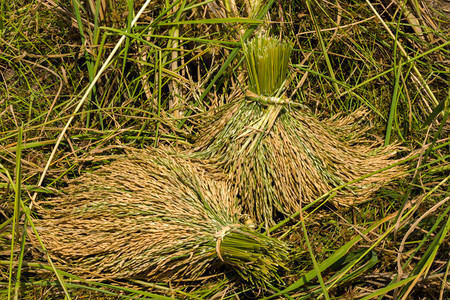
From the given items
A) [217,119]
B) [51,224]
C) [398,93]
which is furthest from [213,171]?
[398,93]

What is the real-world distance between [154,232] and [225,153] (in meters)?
0.35

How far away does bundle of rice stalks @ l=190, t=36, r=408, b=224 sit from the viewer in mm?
1431

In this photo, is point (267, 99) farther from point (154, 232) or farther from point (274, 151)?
point (154, 232)

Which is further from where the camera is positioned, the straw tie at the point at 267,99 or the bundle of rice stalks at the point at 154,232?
the straw tie at the point at 267,99

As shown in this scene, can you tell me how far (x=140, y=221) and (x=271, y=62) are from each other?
0.61m

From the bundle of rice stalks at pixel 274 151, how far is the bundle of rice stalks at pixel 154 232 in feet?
0.38

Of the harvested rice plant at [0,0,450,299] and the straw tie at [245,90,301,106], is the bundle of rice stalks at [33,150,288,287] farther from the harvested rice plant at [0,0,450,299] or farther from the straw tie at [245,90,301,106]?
the straw tie at [245,90,301,106]

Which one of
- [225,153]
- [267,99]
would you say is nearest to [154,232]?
[225,153]

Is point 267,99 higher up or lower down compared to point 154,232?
higher up

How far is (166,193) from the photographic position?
143 centimetres

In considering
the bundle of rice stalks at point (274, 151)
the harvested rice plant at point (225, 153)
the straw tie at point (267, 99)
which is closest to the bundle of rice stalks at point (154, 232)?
the harvested rice plant at point (225, 153)

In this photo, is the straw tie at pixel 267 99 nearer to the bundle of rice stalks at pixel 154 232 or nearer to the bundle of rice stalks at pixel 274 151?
the bundle of rice stalks at pixel 274 151

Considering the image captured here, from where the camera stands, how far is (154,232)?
1.35 metres

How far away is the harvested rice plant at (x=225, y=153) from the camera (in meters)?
1.35
